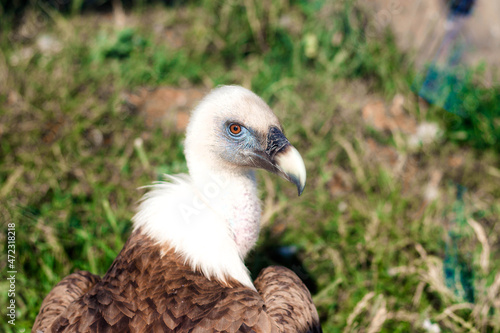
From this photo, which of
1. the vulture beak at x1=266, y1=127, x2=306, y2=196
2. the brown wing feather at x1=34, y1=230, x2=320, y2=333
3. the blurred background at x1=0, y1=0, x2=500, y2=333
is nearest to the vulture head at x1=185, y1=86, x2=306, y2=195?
the vulture beak at x1=266, y1=127, x2=306, y2=196

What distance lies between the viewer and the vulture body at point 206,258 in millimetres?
2232

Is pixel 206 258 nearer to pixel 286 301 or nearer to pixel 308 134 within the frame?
pixel 286 301

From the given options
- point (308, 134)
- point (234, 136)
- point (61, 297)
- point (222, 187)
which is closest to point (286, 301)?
point (222, 187)

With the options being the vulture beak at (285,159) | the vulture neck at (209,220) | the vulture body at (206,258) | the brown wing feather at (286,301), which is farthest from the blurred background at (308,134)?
the vulture beak at (285,159)

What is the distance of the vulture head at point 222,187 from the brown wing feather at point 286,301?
0.45 feet

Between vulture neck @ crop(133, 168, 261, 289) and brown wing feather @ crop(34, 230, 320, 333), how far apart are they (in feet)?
0.19

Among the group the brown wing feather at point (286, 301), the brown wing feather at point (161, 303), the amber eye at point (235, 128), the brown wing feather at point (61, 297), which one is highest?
the amber eye at point (235, 128)

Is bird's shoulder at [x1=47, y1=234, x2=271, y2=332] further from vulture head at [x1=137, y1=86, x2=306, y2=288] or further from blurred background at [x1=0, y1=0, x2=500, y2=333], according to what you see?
blurred background at [x1=0, y1=0, x2=500, y2=333]

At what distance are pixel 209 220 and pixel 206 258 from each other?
0.20m

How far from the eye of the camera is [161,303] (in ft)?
7.43

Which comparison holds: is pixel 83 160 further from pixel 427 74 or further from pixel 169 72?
pixel 427 74

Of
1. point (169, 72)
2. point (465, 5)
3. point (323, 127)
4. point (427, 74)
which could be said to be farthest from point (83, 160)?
point (465, 5)

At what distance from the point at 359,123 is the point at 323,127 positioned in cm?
43

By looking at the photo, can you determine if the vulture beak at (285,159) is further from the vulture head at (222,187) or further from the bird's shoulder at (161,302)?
the bird's shoulder at (161,302)
